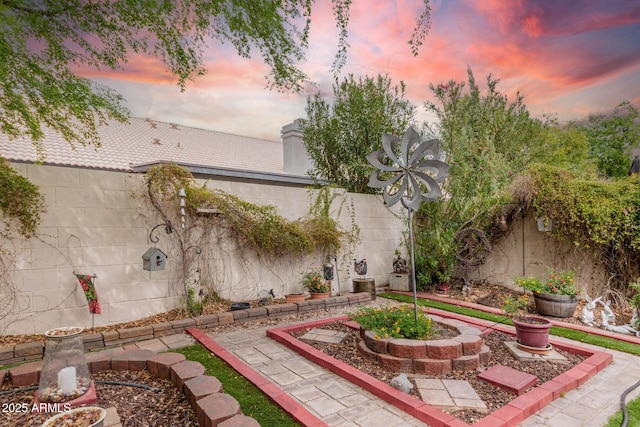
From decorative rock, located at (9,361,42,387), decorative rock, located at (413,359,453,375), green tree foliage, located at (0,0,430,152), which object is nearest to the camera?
decorative rock, located at (9,361,42,387)

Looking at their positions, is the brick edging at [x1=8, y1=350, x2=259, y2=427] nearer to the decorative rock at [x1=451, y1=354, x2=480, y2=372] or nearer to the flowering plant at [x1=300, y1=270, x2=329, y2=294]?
the decorative rock at [x1=451, y1=354, x2=480, y2=372]

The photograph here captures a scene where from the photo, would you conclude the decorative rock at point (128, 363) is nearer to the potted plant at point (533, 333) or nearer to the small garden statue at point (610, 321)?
the potted plant at point (533, 333)

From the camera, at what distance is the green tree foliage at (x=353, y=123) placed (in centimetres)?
762

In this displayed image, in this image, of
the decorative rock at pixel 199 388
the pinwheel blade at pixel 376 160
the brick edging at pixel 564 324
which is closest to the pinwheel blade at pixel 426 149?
the pinwheel blade at pixel 376 160

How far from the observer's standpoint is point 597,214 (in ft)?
17.5

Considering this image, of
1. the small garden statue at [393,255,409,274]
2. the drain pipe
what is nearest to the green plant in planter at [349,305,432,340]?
the drain pipe

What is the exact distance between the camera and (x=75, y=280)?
4074mm

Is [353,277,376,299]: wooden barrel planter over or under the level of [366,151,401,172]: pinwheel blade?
under

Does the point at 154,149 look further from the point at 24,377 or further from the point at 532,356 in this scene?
the point at 532,356

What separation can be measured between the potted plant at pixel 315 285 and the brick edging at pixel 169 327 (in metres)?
0.24

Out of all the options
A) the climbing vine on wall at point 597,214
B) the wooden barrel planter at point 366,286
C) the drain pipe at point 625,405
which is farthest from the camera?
the wooden barrel planter at point 366,286

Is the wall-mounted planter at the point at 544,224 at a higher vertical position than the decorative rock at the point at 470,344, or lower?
higher

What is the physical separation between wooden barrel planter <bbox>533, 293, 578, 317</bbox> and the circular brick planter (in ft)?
8.27

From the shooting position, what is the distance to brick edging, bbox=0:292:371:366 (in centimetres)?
339
